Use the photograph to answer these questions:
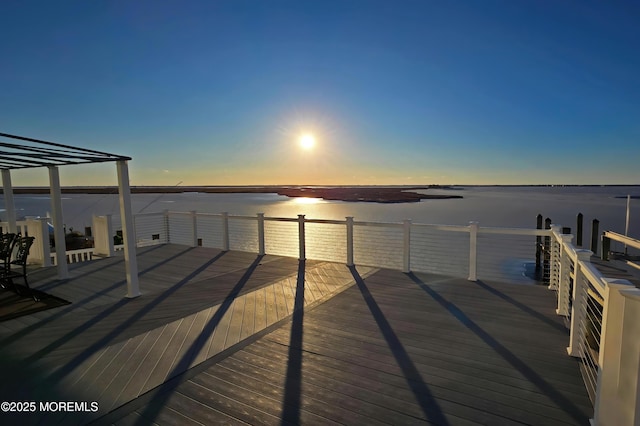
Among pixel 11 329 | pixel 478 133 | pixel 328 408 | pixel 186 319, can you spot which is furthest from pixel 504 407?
pixel 478 133

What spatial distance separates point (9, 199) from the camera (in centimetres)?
676

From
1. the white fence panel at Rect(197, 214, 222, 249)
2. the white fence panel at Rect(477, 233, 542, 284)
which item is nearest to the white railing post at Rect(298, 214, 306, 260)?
the white fence panel at Rect(197, 214, 222, 249)

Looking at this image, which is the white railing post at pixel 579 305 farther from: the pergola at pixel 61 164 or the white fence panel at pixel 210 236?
the white fence panel at pixel 210 236

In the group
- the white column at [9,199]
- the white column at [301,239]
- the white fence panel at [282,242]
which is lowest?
the white fence panel at [282,242]

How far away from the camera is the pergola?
12.8 feet

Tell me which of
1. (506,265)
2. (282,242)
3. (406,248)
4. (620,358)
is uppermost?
(620,358)

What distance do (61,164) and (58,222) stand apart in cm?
113

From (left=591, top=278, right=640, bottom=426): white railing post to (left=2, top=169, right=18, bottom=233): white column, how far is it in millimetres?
9556

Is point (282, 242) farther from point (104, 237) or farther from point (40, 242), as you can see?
point (40, 242)

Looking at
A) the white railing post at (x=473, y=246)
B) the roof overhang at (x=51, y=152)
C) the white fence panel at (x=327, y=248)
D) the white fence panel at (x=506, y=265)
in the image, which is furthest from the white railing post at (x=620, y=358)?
the white fence panel at (x=506, y=265)

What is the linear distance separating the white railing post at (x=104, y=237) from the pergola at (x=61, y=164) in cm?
180

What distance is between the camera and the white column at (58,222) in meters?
5.63

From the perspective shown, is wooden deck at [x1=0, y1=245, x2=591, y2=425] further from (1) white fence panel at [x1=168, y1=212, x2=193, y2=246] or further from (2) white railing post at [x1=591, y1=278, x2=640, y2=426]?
(1) white fence panel at [x1=168, y1=212, x2=193, y2=246]

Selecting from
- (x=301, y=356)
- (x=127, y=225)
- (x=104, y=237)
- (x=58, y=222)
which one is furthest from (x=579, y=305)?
(x=104, y=237)
